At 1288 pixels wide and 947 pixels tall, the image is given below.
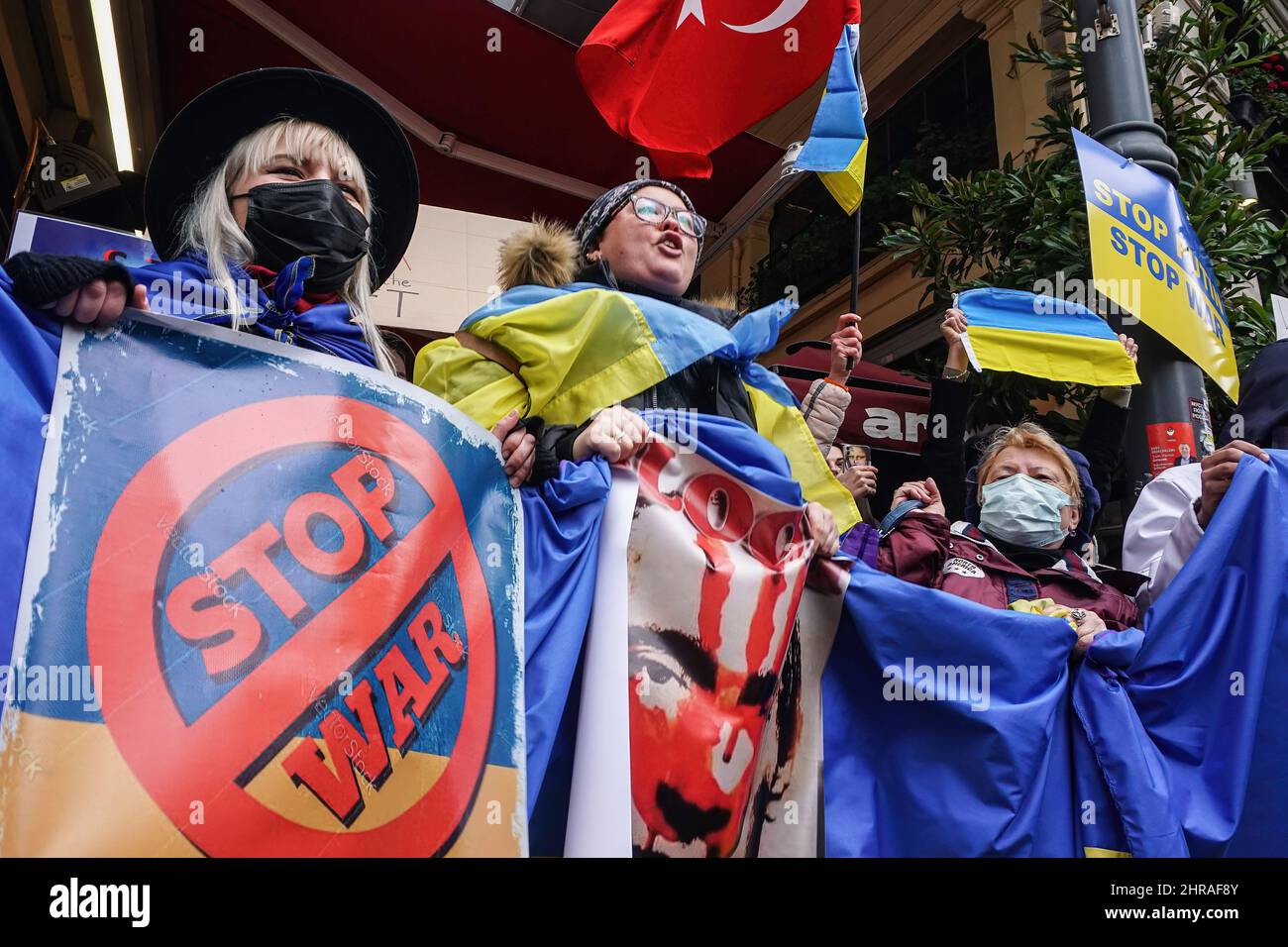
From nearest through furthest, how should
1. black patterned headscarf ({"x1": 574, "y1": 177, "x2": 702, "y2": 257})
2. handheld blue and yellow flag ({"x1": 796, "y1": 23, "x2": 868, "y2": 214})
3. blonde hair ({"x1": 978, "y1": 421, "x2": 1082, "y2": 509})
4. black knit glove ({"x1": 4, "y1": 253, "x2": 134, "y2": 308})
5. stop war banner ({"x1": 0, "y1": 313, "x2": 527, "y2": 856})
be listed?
stop war banner ({"x1": 0, "y1": 313, "x2": 527, "y2": 856}) < black knit glove ({"x1": 4, "y1": 253, "x2": 134, "y2": 308}) < black patterned headscarf ({"x1": 574, "y1": 177, "x2": 702, "y2": 257}) < blonde hair ({"x1": 978, "y1": 421, "x2": 1082, "y2": 509}) < handheld blue and yellow flag ({"x1": 796, "y1": 23, "x2": 868, "y2": 214})

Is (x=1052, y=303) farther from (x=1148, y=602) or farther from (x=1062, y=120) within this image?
(x=1062, y=120)

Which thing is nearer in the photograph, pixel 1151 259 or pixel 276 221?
pixel 276 221

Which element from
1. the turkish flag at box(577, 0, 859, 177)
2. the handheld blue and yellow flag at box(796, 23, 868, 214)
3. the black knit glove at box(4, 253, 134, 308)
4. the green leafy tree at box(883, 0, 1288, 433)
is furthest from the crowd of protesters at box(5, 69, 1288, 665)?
the green leafy tree at box(883, 0, 1288, 433)

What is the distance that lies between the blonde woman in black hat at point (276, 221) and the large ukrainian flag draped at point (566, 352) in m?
0.20

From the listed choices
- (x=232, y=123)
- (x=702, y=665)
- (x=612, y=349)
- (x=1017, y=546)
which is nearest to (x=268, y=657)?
(x=702, y=665)

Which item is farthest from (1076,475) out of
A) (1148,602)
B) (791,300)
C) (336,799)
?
(336,799)

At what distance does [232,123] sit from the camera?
257 cm

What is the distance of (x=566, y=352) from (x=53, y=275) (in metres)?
1.08

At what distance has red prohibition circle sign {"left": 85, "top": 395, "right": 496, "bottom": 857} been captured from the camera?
1.53 metres

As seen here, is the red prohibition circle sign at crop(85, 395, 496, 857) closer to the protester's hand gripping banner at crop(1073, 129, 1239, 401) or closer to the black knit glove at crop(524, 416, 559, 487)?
the black knit glove at crop(524, 416, 559, 487)

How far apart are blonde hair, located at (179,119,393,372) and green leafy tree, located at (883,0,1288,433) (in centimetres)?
330

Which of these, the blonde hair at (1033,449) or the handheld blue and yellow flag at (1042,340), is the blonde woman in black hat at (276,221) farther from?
the handheld blue and yellow flag at (1042,340)

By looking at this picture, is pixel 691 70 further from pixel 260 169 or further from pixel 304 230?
pixel 304 230

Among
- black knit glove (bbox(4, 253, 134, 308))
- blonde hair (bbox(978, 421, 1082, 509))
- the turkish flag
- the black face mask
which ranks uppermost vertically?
the turkish flag
